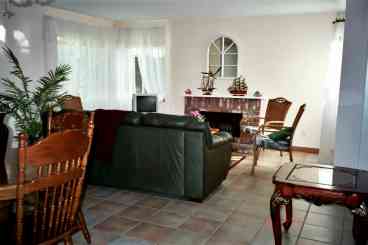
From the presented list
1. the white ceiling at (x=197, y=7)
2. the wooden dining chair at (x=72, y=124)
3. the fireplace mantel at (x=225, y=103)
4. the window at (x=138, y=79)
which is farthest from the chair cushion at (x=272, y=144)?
the window at (x=138, y=79)

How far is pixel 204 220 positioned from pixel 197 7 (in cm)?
392

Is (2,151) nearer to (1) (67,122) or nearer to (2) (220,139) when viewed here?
(1) (67,122)

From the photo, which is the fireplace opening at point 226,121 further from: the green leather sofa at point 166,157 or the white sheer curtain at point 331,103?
the green leather sofa at point 166,157

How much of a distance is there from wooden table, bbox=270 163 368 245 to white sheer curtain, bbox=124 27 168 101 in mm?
5114

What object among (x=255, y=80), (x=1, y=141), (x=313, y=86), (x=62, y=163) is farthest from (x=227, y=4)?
(x=62, y=163)

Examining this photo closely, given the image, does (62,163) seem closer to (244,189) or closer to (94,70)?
(244,189)

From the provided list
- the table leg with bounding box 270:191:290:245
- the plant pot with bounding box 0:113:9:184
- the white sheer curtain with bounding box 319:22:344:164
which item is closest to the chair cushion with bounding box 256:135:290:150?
the white sheer curtain with bounding box 319:22:344:164

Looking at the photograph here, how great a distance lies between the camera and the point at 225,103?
6.68 metres

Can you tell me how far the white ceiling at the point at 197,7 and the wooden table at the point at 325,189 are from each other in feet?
11.4

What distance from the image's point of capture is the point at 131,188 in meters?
3.81

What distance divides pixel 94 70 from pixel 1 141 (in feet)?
14.1

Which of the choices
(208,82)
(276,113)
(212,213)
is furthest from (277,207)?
(208,82)

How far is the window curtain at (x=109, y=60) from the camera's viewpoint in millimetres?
6598

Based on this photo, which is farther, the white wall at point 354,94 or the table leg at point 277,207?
the white wall at point 354,94
